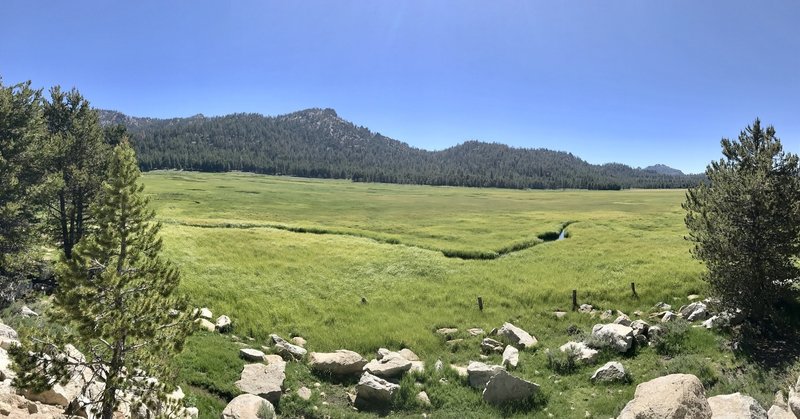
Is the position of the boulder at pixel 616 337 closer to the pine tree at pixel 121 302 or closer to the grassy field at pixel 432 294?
the grassy field at pixel 432 294

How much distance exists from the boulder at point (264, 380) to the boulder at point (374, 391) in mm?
3426

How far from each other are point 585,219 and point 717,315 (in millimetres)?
66746

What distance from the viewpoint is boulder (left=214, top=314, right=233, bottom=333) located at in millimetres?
26641

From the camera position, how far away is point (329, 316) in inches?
1233

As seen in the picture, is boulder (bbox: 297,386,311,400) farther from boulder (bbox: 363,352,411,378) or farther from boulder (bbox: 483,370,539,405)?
boulder (bbox: 483,370,539,405)

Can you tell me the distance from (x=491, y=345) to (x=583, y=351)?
17.7ft

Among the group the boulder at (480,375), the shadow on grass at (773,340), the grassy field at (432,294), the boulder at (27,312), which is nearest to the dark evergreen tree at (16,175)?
the boulder at (27,312)

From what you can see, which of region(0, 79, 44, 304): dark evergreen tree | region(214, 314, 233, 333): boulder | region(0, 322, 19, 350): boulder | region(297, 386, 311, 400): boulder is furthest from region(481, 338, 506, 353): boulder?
region(0, 79, 44, 304): dark evergreen tree

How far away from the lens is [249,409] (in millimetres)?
16031

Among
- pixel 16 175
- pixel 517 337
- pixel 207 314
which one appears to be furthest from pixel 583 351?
pixel 16 175

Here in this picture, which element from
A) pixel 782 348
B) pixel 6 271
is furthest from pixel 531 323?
pixel 6 271

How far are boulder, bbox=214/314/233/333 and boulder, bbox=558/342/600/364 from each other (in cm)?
1942

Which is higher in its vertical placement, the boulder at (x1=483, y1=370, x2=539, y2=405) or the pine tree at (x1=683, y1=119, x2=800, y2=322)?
the pine tree at (x1=683, y1=119, x2=800, y2=322)

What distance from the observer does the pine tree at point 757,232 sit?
21672mm
